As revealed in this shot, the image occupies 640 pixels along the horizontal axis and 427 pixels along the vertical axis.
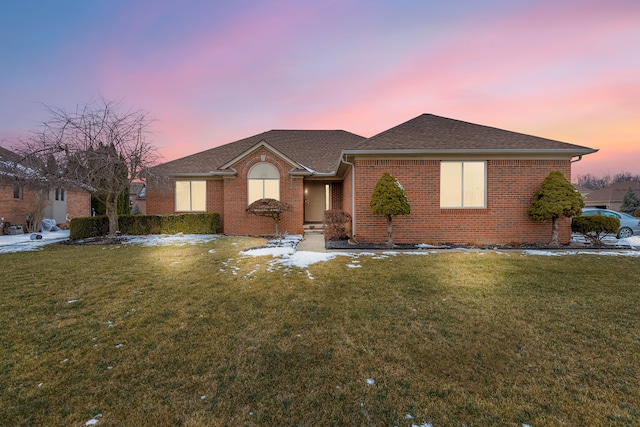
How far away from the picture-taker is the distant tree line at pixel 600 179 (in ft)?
263

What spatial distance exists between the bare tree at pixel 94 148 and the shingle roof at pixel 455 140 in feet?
32.1

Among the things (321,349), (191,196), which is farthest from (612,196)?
(321,349)

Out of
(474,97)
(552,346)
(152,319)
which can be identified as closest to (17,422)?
(152,319)

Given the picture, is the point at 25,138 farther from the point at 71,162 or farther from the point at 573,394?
Result: the point at 573,394

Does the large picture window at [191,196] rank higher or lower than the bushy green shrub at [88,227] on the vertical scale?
higher

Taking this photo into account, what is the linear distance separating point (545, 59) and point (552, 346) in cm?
1355

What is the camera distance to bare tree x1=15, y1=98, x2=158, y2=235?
35.0 feet

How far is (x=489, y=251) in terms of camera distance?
845 cm

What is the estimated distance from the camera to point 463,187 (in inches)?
389

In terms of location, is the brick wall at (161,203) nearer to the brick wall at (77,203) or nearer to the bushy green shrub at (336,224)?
the bushy green shrub at (336,224)

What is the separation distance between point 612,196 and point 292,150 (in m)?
52.8

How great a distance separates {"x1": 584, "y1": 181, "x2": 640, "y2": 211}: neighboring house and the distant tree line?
153ft

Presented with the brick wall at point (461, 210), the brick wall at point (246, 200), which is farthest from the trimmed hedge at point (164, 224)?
the brick wall at point (461, 210)

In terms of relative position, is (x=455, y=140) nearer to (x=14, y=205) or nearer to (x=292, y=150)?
(x=292, y=150)
